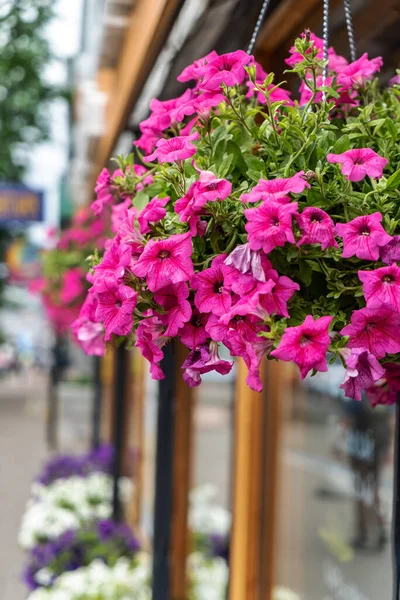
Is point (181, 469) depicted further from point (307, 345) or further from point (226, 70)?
point (307, 345)

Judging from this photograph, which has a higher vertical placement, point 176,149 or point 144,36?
point 144,36

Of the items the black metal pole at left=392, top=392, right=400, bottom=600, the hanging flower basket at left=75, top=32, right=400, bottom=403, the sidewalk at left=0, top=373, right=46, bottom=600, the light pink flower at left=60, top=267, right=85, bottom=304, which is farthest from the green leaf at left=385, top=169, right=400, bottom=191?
the sidewalk at left=0, top=373, right=46, bottom=600

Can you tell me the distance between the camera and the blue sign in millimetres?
10125

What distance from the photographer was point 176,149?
Result: 4.26 ft

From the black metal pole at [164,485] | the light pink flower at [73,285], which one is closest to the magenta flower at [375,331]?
the black metal pole at [164,485]

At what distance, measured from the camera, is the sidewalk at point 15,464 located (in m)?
6.41

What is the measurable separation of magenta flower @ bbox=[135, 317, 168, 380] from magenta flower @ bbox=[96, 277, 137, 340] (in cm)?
3

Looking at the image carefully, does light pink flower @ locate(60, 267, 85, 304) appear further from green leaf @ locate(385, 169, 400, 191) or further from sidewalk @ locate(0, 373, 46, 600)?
green leaf @ locate(385, 169, 400, 191)

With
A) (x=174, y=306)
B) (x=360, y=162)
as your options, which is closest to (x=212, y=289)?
(x=174, y=306)

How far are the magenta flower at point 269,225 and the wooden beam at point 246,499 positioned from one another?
2208mm

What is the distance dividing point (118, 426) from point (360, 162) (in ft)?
16.2

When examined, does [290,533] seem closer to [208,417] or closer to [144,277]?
[208,417]

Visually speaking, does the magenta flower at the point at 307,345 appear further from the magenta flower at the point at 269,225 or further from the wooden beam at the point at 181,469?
the wooden beam at the point at 181,469

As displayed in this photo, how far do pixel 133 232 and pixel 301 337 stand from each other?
13.7 inches
